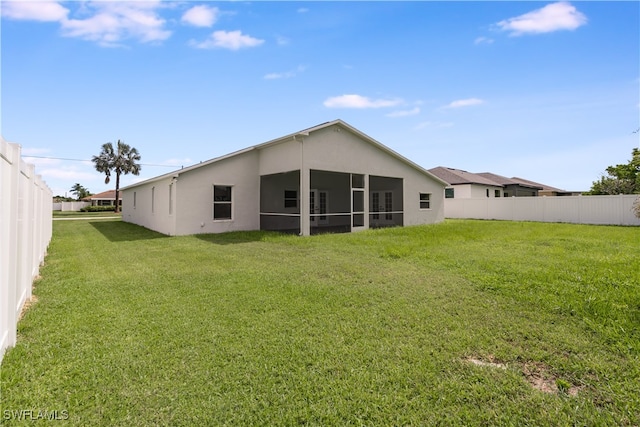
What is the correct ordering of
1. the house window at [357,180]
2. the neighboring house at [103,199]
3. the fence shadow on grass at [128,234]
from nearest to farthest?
the fence shadow on grass at [128,234] → the house window at [357,180] → the neighboring house at [103,199]

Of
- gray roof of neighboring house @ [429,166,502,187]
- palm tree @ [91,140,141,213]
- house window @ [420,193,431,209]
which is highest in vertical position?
palm tree @ [91,140,141,213]

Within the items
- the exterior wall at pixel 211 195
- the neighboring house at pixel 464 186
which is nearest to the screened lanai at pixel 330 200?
the exterior wall at pixel 211 195

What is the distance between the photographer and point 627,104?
37.9ft

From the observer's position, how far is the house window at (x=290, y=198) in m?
17.5

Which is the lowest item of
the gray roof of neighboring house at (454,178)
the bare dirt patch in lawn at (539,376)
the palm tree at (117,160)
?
the bare dirt patch in lawn at (539,376)

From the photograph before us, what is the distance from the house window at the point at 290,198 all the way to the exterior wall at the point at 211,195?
2.40 m

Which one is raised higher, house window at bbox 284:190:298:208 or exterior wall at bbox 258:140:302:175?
exterior wall at bbox 258:140:302:175

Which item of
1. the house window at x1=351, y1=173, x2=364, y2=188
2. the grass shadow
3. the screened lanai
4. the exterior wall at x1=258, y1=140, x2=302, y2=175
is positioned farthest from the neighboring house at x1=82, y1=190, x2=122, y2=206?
the house window at x1=351, y1=173, x2=364, y2=188

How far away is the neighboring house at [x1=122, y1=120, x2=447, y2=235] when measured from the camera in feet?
44.1

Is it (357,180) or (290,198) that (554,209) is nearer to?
(357,180)

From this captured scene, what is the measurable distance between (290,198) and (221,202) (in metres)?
4.24

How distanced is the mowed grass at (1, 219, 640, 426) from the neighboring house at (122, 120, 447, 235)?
7.03 meters

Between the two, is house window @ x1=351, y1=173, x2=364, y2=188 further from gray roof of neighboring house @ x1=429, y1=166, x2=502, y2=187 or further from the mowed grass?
gray roof of neighboring house @ x1=429, y1=166, x2=502, y2=187

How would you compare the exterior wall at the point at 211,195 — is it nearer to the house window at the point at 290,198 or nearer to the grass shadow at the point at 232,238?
the grass shadow at the point at 232,238
